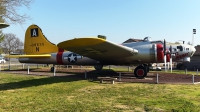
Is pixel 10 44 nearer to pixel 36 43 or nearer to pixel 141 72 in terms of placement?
pixel 36 43

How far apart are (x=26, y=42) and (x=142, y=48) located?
1266cm

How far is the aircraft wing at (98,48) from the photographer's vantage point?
398 inches

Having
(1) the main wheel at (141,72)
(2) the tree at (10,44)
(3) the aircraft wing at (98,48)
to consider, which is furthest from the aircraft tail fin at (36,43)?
(2) the tree at (10,44)

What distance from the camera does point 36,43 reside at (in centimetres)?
1988

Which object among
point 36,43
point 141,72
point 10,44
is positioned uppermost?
point 10,44

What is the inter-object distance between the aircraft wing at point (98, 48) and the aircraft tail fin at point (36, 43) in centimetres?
756

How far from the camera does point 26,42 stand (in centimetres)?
2044

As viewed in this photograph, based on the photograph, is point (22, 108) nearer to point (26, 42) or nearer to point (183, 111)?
point (183, 111)

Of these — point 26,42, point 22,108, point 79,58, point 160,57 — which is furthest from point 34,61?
point 22,108

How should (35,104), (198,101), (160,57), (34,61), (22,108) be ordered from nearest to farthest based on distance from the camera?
(22,108), (35,104), (198,101), (160,57), (34,61)

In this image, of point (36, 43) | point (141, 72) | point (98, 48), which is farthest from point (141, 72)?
point (36, 43)

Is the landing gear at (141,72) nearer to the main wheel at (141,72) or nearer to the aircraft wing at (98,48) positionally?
the main wheel at (141,72)

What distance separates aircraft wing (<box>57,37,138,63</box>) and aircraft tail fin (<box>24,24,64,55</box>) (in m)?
7.56

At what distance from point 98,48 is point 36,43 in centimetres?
1037
